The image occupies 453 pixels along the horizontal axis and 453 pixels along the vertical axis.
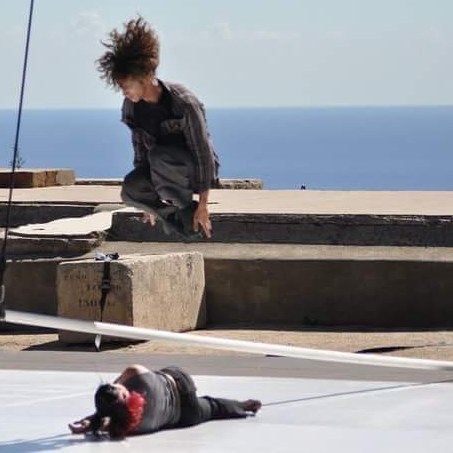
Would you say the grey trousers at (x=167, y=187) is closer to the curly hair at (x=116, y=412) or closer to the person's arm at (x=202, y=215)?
the person's arm at (x=202, y=215)

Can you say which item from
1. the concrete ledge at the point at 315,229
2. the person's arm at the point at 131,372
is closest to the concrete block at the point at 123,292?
the concrete ledge at the point at 315,229

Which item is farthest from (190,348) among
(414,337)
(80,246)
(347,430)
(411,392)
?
(347,430)

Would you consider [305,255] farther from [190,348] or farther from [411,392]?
[411,392]

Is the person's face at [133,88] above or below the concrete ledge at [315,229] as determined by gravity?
above

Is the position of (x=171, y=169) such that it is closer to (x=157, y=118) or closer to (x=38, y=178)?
(x=157, y=118)

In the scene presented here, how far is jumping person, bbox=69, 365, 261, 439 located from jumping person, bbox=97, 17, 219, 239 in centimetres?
84

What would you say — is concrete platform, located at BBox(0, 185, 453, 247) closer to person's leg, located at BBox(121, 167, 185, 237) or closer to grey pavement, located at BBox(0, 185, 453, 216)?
grey pavement, located at BBox(0, 185, 453, 216)

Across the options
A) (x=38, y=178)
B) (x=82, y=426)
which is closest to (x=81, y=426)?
(x=82, y=426)

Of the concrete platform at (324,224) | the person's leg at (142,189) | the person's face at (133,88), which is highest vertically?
the person's face at (133,88)

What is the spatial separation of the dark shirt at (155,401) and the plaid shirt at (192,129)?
98cm

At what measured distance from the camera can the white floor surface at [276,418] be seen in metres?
8.13

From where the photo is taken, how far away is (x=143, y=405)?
8242 millimetres

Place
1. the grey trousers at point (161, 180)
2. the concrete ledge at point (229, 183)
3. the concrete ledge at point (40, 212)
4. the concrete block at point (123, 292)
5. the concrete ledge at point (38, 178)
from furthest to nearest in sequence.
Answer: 1. the concrete ledge at point (229, 183)
2. the concrete ledge at point (38, 178)
3. the concrete ledge at point (40, 212)
4. the concrete block at point (123, 292)
5. the grey trousers at point (161, 180)

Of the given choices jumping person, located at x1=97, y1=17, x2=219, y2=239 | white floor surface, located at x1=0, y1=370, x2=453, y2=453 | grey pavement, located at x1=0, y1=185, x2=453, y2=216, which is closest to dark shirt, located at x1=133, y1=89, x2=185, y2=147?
jumping person, located at x1=97, y1=17, x2=219, y2=239
